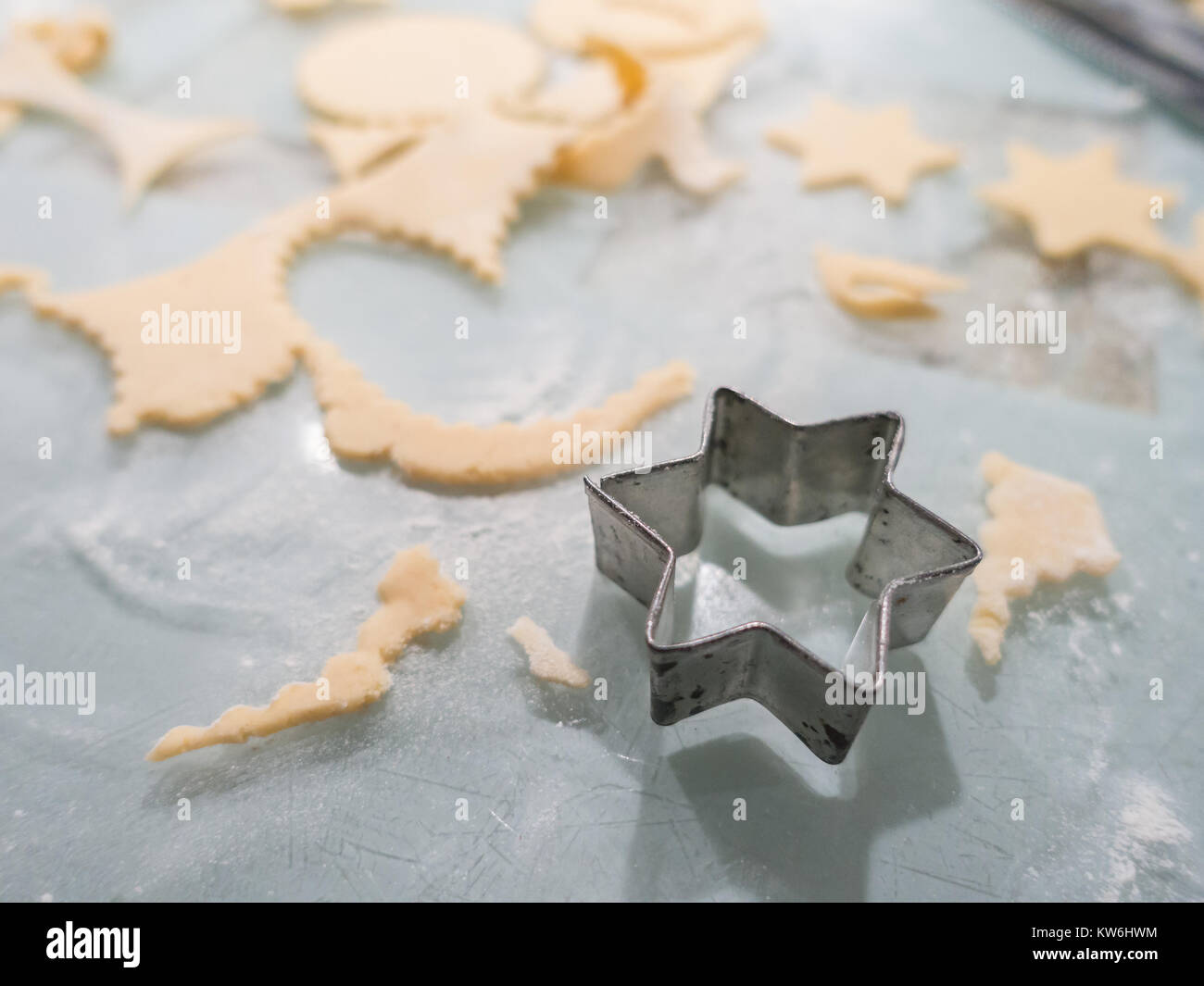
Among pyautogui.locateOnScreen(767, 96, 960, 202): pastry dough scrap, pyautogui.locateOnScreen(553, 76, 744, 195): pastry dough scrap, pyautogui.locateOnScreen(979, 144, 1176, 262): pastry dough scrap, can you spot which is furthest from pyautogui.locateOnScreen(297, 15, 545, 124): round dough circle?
pyautogui.locateOnScreen(979, 144, 1176, 262): pastry dough scrap

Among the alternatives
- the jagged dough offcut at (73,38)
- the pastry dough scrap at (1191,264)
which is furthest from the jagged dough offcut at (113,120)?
the pastry dough scrap at (1191,264)

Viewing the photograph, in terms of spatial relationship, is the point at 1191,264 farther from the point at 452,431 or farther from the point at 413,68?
the point at 413,68

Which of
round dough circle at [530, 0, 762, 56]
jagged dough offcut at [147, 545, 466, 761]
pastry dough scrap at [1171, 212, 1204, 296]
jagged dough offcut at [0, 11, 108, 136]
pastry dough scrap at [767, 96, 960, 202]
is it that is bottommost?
jagged dough offcut at [147, 545, 466, 761]

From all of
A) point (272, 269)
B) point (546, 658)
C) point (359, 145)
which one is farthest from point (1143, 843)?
point (359, 145)

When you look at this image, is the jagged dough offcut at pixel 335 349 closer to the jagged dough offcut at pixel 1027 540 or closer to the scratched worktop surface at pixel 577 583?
the scratched worktop surface at pixel 577 583

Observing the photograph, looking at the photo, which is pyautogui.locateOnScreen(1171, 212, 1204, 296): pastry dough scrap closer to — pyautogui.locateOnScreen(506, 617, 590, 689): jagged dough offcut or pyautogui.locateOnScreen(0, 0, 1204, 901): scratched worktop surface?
pyautogui.locateOnScreen(0, 0, 1204, 901): scratched worktop surface
